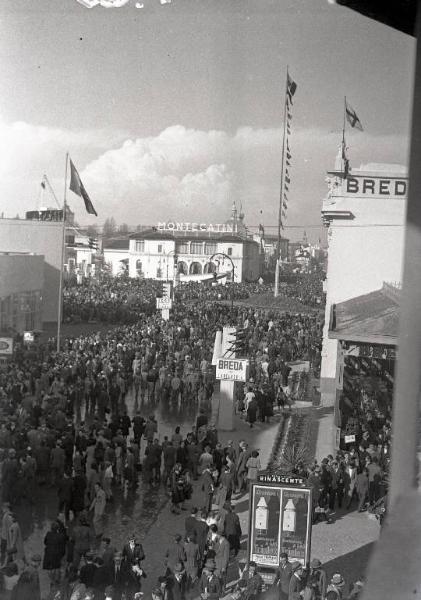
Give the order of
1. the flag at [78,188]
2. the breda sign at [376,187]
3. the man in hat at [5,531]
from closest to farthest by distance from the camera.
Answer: the man in hat at [5,531] → the breda sign at [376,187] → the flag at [78,188]

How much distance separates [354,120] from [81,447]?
4.07 meters

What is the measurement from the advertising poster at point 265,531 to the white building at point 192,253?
10.4ft

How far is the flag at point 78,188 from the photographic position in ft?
23.5

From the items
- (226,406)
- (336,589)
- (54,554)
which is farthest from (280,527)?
(226,406)

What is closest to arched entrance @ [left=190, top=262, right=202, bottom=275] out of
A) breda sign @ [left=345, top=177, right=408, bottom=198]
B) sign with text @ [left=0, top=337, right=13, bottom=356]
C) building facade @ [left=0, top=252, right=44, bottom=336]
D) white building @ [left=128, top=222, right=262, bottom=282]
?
white building @ [left=128, top=222, right=262, bottom=282]

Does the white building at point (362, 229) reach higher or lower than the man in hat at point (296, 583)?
higher

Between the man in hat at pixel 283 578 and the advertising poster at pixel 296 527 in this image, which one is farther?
the advertising poster at pixel 296 527

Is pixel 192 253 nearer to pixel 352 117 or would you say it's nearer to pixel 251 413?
pixel 251 413

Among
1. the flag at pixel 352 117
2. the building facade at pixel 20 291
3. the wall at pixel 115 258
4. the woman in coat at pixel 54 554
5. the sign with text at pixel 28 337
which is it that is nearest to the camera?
the woman in coat at pixel 54 554

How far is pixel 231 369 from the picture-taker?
7.34 m

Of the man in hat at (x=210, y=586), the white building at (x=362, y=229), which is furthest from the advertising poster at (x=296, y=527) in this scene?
the white building at (x=362, y=229)

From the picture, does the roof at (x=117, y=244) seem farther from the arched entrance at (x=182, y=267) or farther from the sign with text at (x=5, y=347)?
the sign with text at (x=5, y=347)

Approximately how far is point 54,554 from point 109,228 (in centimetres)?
381

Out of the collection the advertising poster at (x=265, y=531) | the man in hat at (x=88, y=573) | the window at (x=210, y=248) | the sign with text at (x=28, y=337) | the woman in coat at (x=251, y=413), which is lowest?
the man in hat at (x=88, y=573)
